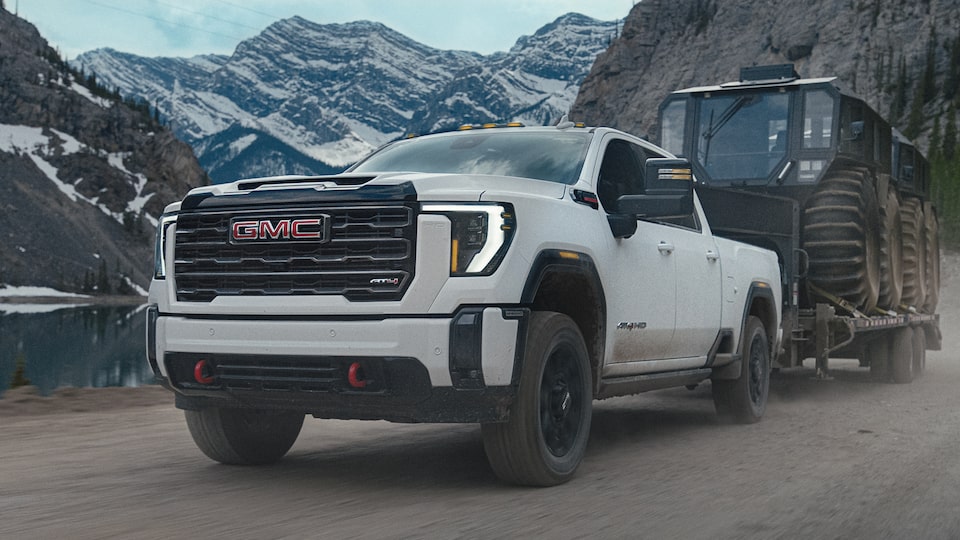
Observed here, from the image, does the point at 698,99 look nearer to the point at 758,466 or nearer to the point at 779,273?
the point at 779,273

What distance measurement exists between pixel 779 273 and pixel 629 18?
148 metres

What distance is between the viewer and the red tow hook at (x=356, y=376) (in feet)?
16.7

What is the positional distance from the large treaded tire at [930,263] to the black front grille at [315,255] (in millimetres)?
12489

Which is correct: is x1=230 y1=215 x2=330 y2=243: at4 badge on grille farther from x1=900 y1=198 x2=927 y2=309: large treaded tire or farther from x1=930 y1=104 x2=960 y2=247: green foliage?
x1=930 y1=104 x2=960 y2=247: green foliage

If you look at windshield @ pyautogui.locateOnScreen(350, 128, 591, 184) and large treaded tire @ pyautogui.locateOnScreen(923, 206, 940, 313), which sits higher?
windshield @ pyautogui.locateOnScreen(350, 128, 591, 184)

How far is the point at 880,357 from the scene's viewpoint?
530 inches

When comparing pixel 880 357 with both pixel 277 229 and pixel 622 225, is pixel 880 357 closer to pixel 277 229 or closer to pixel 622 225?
pixel 622 225

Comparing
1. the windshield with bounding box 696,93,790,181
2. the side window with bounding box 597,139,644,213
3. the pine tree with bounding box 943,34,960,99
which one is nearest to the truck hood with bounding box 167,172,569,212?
the side window with bounding box 597,139,644,213

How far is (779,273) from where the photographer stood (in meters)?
10.0

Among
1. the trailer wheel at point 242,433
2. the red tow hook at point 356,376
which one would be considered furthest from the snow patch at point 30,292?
the red tow hook at point 356,376

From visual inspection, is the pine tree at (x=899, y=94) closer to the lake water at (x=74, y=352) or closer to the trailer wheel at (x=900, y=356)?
the lake water at (x=74, y=352)

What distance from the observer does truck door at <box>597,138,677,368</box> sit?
20.7 ft

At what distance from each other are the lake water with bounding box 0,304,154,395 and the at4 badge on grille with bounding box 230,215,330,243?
10774mm

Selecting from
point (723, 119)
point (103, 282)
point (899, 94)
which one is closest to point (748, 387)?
point (723, 119)
